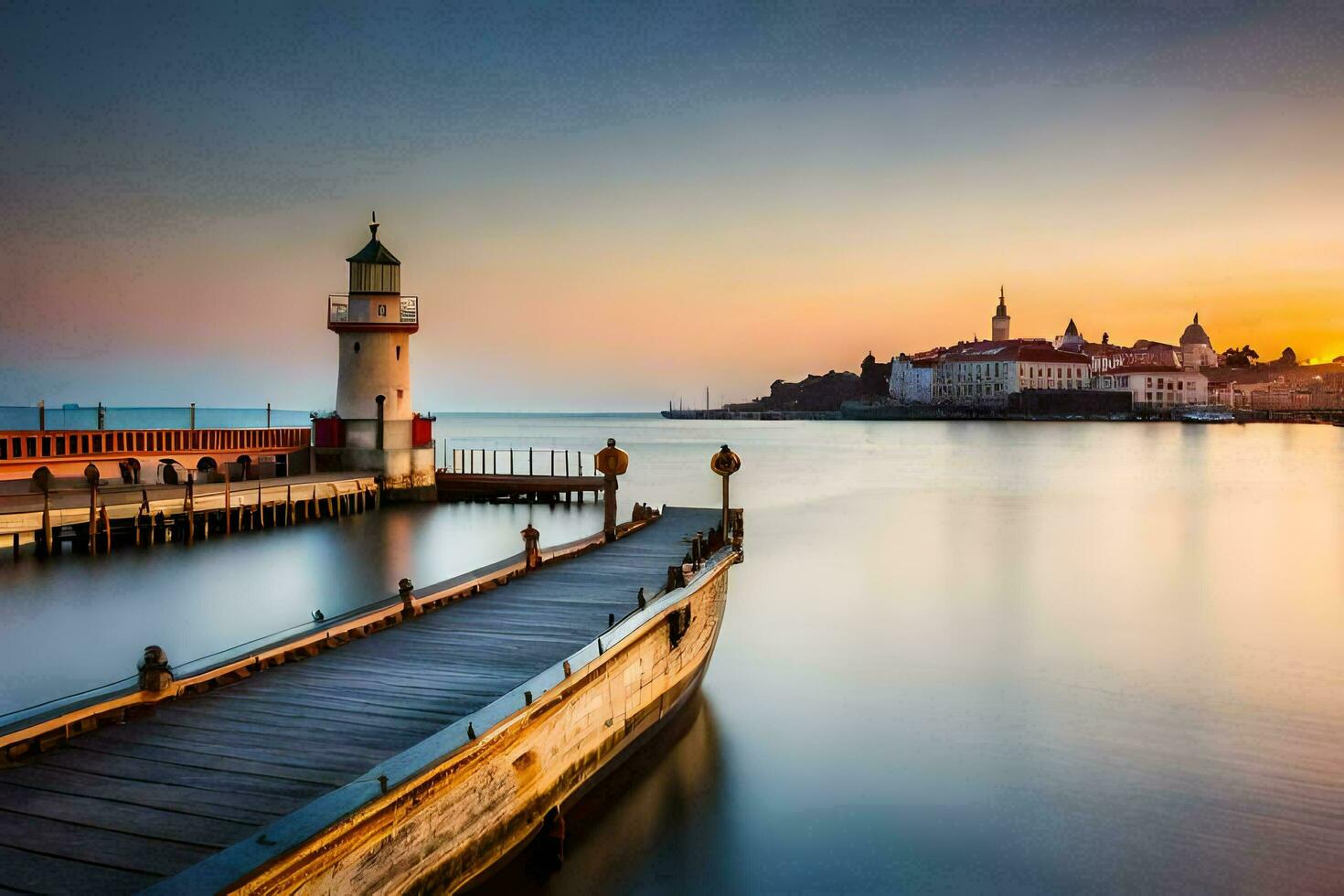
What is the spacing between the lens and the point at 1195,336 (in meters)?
196

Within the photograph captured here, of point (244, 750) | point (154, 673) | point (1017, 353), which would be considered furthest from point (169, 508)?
point (1017, 353)

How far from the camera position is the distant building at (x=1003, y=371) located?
154 meters

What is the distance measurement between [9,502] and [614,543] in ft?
59.6

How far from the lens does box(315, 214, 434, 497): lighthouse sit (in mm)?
33469

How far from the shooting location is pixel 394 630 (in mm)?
9352

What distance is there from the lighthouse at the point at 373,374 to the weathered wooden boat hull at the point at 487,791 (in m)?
26.3

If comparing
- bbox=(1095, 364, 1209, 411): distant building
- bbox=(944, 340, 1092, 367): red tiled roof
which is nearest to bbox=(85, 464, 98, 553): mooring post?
bbox=(944, 340, 1092, 367): red tiled roof

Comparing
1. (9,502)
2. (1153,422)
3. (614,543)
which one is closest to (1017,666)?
(614,543)

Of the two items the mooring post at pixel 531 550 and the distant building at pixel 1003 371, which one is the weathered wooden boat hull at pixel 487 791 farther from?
the distant building at pixel 1003 371

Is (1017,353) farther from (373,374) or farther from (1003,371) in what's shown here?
(373,374)

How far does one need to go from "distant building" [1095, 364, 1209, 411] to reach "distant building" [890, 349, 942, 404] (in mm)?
28976

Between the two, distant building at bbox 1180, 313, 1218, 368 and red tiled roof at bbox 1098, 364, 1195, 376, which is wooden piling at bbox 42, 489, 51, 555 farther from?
distant building at bbox 1180, 313, 1218, 368

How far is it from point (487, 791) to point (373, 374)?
2987 centimetres

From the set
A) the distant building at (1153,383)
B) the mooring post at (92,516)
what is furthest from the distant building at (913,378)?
the mooring post at (92,516)
